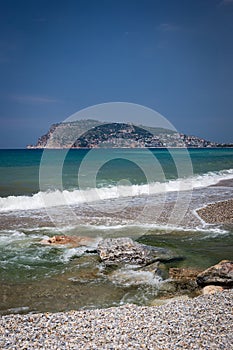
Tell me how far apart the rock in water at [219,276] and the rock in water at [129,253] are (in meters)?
1.90

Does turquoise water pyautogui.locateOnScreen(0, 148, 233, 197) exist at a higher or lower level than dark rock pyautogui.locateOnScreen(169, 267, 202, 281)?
higher

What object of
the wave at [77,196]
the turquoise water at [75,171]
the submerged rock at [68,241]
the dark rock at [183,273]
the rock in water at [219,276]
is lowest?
the dark rock at [183,273]

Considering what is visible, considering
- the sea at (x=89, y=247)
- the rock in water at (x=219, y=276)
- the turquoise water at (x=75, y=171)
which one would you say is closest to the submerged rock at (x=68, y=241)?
the sea at (x=89, y=247)

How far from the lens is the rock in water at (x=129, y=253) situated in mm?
9484

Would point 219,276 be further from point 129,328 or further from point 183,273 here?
point 129,328

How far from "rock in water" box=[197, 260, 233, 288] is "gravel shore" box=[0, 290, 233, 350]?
44.2 inches

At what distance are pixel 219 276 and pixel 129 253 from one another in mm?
2827

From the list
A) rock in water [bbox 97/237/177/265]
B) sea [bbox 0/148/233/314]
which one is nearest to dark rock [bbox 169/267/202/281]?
sea [bbox 0/148/233/314]

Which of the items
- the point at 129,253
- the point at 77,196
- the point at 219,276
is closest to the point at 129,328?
the point at 219,276

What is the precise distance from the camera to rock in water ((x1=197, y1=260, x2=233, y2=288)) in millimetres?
7555

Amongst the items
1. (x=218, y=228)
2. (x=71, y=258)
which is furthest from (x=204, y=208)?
(x=71, y=258)

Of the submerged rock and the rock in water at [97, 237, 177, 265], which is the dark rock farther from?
the submerged rock

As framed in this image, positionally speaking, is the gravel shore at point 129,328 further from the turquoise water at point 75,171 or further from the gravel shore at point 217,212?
the turquoise water at point 75,171

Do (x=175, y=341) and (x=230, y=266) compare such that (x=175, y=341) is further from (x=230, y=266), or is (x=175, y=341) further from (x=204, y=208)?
(x=204, y=208)
